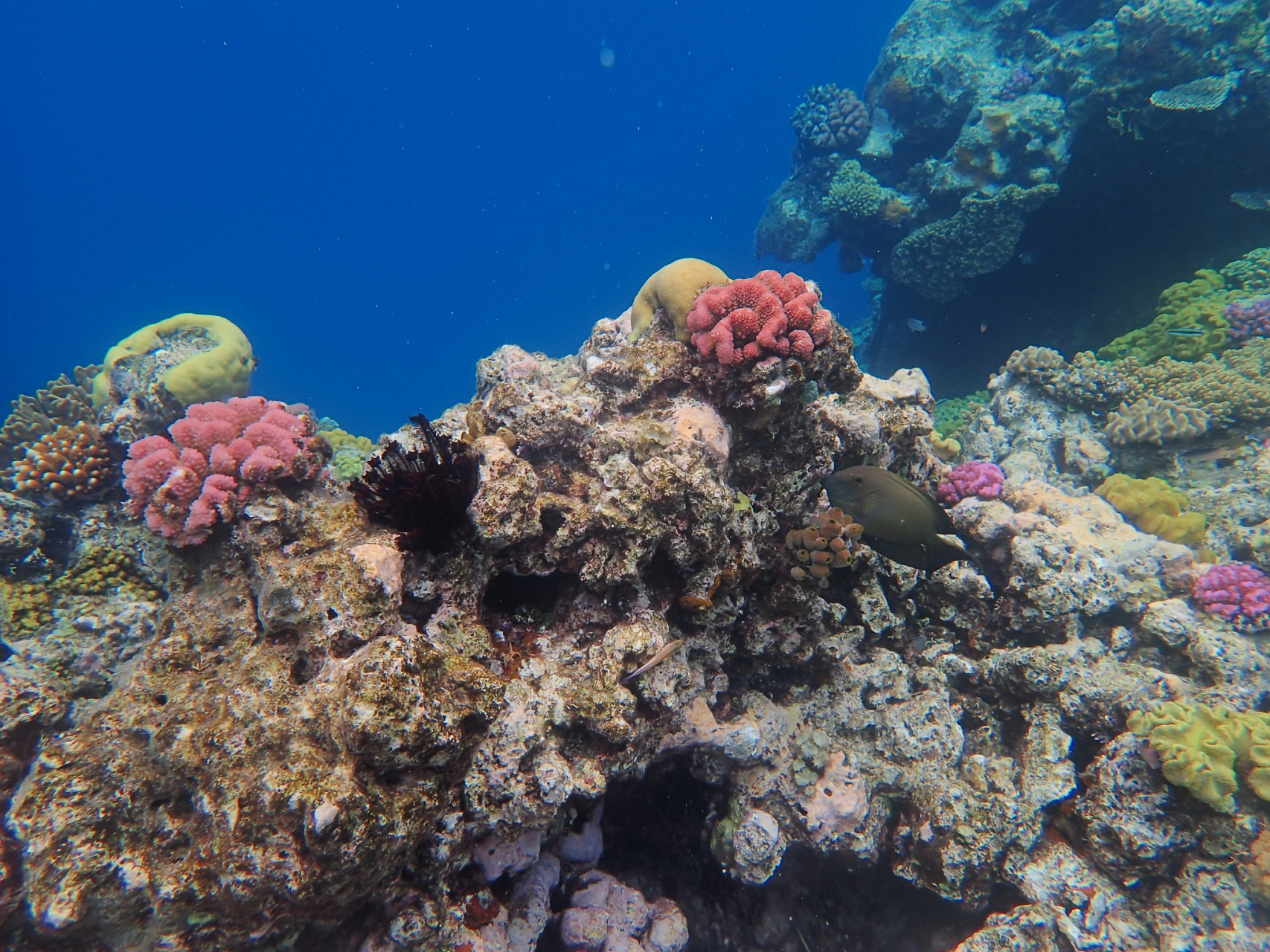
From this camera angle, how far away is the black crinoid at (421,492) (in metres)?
3.33

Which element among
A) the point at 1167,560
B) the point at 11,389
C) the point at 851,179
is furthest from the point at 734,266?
the point at 11,389

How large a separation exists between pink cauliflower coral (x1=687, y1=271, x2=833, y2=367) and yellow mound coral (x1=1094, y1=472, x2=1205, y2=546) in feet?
20.1

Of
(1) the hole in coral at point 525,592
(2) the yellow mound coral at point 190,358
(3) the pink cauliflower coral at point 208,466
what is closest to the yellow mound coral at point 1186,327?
(1) the hole in coral at point 525,592

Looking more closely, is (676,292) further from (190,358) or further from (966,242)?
(966,242)

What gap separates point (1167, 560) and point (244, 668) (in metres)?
8.86

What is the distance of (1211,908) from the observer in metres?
3.93

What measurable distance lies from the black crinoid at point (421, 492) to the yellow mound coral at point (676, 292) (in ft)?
7.83

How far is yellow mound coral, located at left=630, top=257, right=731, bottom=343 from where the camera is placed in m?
4.95

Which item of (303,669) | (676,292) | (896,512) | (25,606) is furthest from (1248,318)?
(25,606)

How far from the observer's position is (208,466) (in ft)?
13.6

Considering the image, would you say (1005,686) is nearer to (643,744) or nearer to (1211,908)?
(1211,908)

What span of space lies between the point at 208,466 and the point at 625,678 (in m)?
3.50

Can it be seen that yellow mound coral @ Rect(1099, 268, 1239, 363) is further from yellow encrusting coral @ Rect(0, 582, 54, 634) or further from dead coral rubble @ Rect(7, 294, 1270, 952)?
yellow encrusting coral @ Rect(0, 582, 54, 634)

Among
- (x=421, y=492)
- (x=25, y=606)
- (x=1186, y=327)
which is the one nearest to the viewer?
(x=421, y=492)
